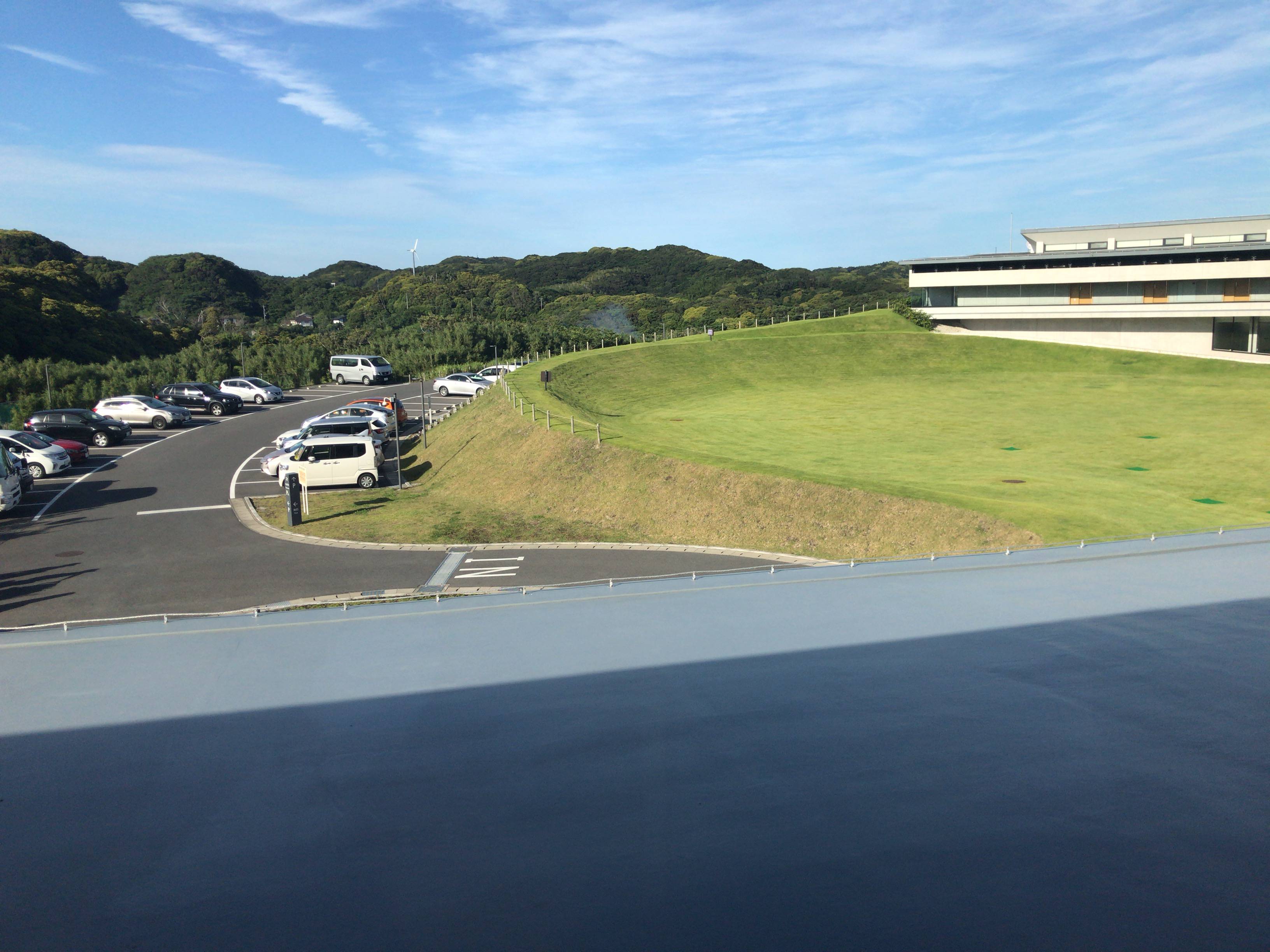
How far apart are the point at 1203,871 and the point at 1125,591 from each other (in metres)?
5.49

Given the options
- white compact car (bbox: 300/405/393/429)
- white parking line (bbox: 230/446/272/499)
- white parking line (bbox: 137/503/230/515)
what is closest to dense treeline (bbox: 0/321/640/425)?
white parking line (bbox: 230/446/272/499)

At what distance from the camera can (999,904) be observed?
3.57m

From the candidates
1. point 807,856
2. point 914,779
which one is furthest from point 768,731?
point 807,856

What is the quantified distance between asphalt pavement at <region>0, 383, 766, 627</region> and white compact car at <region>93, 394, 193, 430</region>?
11736 mm

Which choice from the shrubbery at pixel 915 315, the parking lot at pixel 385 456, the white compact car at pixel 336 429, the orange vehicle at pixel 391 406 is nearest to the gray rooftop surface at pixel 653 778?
the parking lot at pixel 385 456

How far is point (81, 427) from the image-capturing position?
124ft

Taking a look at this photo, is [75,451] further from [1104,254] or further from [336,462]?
[1104,254]

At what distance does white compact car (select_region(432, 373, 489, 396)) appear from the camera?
5159 centimetres

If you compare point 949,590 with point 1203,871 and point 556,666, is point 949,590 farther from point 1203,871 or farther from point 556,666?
point 1203,871

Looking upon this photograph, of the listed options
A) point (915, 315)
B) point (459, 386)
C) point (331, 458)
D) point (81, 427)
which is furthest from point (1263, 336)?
point (81, 427)

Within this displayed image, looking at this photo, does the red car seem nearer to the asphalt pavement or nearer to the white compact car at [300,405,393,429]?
the asphalt pavement

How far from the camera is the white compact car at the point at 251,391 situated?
171 feet

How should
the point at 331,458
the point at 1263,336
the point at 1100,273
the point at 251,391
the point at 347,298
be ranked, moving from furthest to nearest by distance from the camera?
the point at 347,298 → the point at 1100,273 → the point at 1263,336 → the point at 251,391 → the point at 331,458

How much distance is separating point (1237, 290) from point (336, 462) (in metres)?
62.4
